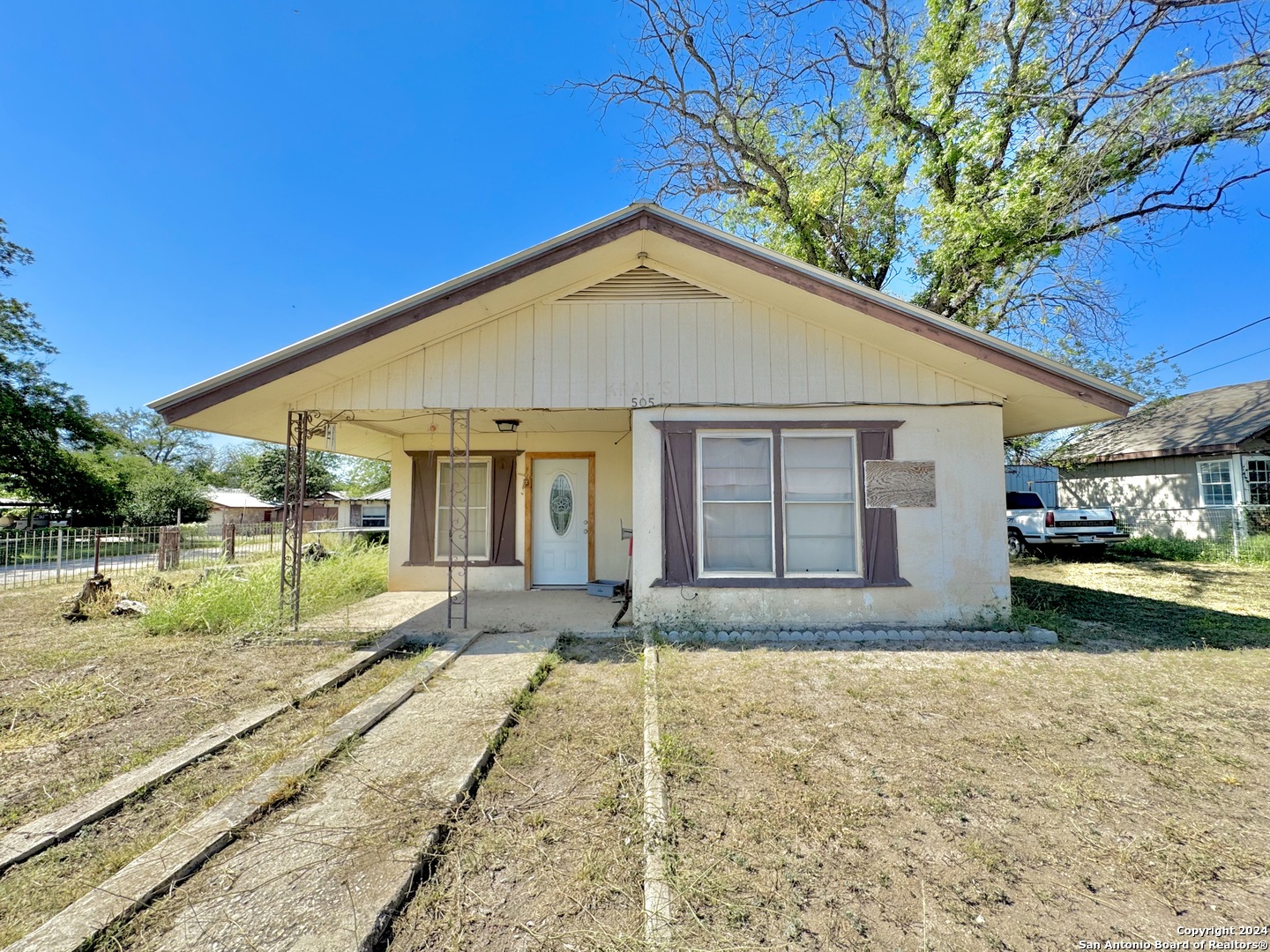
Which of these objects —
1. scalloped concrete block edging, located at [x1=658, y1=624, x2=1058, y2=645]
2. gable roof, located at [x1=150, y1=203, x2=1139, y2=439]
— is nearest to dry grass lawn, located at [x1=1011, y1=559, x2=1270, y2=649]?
scalloped concrete block edging, located at [x1=658, y1=624, x2=1058, y2=645]

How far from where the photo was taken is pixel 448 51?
9.82m

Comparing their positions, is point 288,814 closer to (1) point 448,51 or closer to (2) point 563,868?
(2) point 563,868

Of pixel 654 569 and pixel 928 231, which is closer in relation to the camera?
pixel 654 569

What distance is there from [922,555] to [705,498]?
2575 mm

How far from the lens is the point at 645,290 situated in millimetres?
6219

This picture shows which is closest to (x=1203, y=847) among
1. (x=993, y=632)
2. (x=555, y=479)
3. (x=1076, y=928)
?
(x=1076, y=928)

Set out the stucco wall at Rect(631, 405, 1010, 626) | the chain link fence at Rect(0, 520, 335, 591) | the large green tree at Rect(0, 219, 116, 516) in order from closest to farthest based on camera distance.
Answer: the stucco wall at Rect(631, 405, 1010, 626), the chain link fence at Rect(0, 520, 335, 591), the large green tree at Rect(0, 219, 116, 516)

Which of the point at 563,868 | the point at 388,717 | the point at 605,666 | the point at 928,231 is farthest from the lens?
the point at 928,231

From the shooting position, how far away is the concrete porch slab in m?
6.18

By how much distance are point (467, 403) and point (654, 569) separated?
289cm

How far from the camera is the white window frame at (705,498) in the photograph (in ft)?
20.1

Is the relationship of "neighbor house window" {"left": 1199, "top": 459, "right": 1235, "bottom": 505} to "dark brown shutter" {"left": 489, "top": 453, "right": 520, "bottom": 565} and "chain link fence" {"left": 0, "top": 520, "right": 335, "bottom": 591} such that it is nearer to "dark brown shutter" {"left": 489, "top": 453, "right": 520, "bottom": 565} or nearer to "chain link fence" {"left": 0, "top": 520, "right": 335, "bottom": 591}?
"dark brown shutter" {"left": 489, "top": 453, "right": 520, "bottom": 565}

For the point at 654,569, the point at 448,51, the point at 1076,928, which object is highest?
the point at 448,51

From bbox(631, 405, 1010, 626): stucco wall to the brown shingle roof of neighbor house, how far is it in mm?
10034
